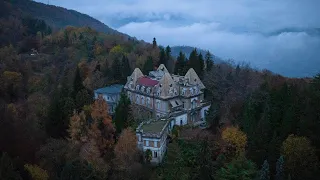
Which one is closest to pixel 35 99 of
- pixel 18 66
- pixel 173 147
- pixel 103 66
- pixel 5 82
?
pixel 5 82

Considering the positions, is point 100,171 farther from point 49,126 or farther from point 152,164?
point 49,126

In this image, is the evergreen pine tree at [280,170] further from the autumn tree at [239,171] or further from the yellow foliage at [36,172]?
the yellow foliage at [36,172]

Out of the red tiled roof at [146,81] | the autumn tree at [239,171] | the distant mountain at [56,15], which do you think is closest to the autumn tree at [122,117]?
the red tiled roof at [146,81]

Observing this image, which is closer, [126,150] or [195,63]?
[126,150]

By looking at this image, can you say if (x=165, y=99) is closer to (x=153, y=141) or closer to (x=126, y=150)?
(x=153, y=141)

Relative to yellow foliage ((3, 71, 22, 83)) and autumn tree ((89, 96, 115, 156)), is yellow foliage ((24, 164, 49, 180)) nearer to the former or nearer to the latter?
autumn tree ((89, 96, 115, 156))

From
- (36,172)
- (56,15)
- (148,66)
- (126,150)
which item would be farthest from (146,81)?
(56,15)
